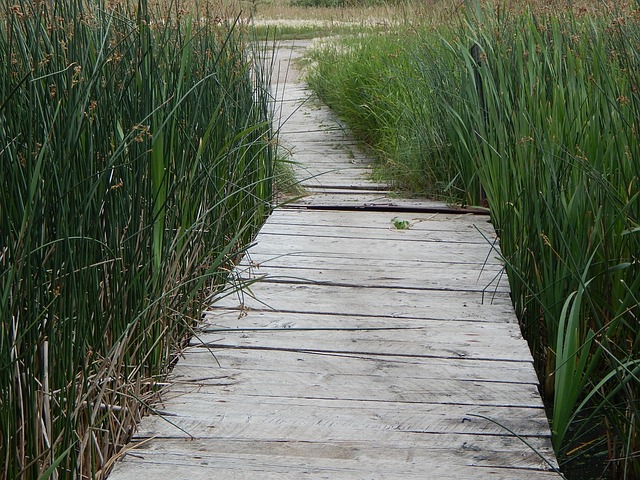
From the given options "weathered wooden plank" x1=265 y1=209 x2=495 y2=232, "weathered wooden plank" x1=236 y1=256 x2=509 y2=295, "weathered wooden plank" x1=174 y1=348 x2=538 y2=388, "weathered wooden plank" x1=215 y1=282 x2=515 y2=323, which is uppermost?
"weathered wooden plank" x1=174 y1=348 x2=538 y2=388

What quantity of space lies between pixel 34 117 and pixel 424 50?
332cm

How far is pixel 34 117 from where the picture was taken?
1756 millimetres

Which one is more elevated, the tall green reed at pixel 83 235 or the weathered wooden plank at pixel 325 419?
the tall green reed at pixel 83 235

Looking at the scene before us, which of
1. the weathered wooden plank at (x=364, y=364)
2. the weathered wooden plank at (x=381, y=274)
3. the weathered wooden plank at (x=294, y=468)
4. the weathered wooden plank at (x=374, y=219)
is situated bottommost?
the weathered wooden plank at (x=374, y=219)

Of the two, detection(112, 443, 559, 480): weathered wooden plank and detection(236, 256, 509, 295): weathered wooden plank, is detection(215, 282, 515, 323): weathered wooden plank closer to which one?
detection(236, 256, 509, 295): weathered wooden plank

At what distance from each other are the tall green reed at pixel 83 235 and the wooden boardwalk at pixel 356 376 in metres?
0.14

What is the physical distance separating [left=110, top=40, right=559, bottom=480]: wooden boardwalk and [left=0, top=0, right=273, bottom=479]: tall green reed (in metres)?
0.14

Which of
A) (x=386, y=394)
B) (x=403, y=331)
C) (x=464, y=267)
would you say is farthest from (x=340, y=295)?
Answer: (x=386, y=394)

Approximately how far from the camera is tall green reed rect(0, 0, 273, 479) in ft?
5.06

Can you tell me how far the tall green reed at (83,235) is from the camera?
1542mm

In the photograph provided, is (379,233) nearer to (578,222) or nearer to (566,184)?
(566,184)

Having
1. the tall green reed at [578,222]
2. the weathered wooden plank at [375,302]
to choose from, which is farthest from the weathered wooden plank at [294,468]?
the weathered wooden plank at [375,302]

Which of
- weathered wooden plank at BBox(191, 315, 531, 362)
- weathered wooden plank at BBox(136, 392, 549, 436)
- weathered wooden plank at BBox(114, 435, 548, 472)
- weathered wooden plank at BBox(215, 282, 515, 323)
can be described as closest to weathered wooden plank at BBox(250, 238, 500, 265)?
weathered wooden plank at BBox(215, 282, 515, 323)

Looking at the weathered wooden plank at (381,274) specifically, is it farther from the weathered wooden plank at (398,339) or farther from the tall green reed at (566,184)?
the weathered wooden plank at (398,339)
